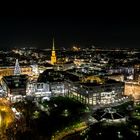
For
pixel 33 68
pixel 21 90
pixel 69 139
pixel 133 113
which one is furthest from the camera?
pixel 33 68

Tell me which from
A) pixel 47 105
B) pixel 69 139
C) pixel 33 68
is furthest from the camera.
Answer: pixel 33 68

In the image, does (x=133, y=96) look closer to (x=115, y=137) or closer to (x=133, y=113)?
(x=133, y=113)

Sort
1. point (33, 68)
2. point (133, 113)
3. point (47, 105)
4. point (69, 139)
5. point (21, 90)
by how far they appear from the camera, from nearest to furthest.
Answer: point (69, 139) < point (133, 113) < point (47, 105) < point (21, 90) < point (33, 68)

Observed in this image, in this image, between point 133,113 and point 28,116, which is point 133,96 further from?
point 28,116

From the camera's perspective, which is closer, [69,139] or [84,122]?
[69,139]

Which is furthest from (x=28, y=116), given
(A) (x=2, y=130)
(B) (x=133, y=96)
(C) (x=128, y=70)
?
(C) (x=128, y=70)

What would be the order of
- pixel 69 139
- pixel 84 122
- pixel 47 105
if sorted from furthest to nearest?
pixel 47 105 → pixel 84 122 → pixel 69 139

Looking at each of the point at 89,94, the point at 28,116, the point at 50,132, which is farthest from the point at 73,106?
the point at 50,132

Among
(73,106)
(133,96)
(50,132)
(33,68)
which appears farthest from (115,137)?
(33,68)

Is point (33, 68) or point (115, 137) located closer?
point (115, 137)
